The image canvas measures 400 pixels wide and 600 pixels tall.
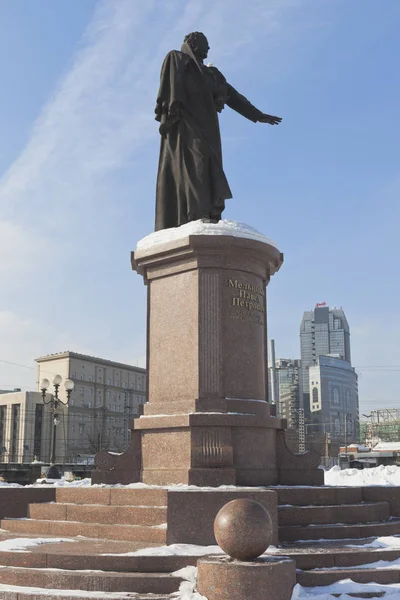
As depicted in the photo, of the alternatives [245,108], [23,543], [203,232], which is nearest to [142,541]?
[23,543]

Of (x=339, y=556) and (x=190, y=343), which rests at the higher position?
(x=190, y=343)

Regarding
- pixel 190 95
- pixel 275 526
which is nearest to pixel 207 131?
pixel 190 95

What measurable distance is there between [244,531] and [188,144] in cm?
798

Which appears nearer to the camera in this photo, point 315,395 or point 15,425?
point 15,425

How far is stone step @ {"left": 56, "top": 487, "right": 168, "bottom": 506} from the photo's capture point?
8.89m

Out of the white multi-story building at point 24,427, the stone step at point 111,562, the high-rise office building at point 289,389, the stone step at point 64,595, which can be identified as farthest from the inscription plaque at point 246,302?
the high-rise office building at point 289,389

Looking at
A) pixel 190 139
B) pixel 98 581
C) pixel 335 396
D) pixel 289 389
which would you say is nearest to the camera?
pixel 98 581

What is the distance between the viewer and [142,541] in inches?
328

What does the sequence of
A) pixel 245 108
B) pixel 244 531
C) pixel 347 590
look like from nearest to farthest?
pixel 244 531 < pixel 347 590 < pixel 245 108

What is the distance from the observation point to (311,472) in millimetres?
10938

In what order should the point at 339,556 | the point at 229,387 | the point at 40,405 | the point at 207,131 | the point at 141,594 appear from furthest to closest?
the point at 40,405, the point at 207,131, the point at 229,387, the point at 339,556, the point at 141,594

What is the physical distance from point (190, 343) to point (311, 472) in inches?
109

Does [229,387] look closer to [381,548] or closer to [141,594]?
[381,548]

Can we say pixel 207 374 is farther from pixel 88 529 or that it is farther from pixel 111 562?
pixel 111 562
